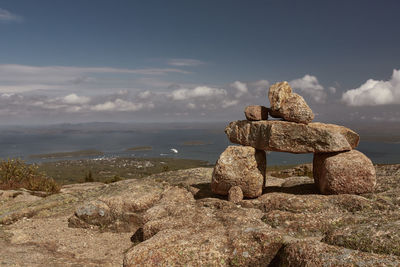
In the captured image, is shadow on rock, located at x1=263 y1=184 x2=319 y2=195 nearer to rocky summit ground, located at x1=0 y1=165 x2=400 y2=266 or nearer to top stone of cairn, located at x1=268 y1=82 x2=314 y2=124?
rocky summit ground, located at x1=0 y1=165 x2=400 y2=266

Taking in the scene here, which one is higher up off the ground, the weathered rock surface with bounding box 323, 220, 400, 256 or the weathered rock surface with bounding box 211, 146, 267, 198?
the weathered rock surface with bounding box 211, 146, 267, 198

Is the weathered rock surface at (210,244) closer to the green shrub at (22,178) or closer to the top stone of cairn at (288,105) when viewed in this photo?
the top stone of cairn at (288,105)

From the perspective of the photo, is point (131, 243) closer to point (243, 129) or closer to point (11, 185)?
point (243, 129)

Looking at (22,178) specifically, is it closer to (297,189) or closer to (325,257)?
(297,189)

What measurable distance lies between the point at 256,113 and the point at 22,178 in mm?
30136

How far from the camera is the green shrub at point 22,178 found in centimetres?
2924

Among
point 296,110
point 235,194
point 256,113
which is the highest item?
point 296,110

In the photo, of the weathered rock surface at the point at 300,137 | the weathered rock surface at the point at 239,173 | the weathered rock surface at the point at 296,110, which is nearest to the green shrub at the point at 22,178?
the weathered rock surface at the point at 239,173

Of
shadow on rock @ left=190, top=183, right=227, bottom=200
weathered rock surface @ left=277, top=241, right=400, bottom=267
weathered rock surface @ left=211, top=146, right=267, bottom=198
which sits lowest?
shadow on rock @ left=190, top=183, right=227, bottom=200

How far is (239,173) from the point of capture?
1684 centimetres

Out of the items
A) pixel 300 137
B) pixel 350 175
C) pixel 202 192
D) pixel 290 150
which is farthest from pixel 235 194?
pixel 350 175

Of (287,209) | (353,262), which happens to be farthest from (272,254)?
(287,209)

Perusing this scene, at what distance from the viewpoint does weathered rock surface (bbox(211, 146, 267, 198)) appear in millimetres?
16797

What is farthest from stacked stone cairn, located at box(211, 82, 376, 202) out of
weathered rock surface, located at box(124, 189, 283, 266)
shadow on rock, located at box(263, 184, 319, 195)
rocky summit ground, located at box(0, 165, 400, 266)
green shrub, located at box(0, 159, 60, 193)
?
green shrub, located at box(0, 159, 60, 193)
